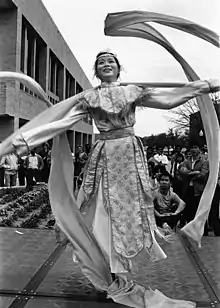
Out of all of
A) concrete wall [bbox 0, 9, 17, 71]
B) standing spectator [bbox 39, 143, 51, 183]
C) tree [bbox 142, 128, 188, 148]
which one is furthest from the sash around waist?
tree [bbox 142, 128, 188, 148]

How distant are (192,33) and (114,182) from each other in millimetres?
1258

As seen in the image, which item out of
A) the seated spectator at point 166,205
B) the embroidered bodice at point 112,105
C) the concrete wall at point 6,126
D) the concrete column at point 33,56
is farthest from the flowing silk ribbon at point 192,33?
the concrete column at point 33,56

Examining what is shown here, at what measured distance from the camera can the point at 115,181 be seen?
289cm

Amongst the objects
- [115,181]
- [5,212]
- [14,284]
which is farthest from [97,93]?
[5,212]

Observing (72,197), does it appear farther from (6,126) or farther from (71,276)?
(6,126)

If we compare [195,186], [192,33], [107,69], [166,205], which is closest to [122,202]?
[107,69]

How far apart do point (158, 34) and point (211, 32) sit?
1.49ft

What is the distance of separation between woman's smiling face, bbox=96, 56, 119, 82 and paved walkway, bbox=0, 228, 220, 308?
148 centimetres

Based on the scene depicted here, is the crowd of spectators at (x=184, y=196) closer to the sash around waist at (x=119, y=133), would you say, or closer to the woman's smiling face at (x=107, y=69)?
the sash around waist at (x=119, y=133)

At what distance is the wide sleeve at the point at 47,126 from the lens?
8.73ft

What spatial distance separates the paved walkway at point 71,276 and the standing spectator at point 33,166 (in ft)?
20.3

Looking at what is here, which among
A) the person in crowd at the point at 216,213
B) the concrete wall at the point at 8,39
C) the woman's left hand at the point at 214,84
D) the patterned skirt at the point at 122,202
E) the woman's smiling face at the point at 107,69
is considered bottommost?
the person in crowd at the point at 216,213

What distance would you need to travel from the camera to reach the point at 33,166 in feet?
36.3

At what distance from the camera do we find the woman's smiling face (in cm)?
298
